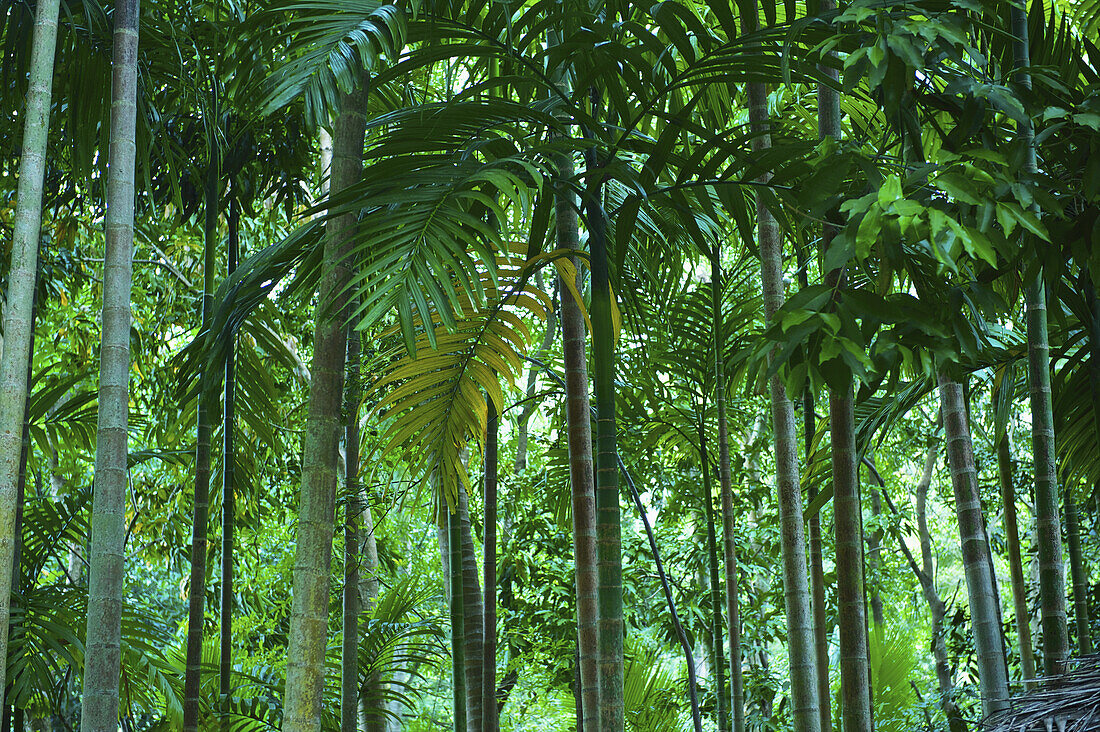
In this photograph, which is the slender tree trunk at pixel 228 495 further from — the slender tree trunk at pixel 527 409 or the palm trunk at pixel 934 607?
the slender tree trunk at pixel 527 409

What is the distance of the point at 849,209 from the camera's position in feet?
4.86

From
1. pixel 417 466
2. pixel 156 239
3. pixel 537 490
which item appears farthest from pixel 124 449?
pixel 156 239

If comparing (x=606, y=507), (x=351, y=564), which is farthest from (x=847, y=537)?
(x=351, y=564)

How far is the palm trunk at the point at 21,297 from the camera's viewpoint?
200cm

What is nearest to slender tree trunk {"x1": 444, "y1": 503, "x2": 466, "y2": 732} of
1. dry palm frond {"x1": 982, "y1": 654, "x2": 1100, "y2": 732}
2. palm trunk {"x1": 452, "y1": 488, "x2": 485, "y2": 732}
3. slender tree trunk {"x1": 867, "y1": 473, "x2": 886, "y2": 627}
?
palm trunk {"x1": 452, "y1": 488, "x2": 485, "y2": 732}

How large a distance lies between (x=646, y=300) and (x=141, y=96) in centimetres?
230

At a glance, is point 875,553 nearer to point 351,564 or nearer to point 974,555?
point 351,564

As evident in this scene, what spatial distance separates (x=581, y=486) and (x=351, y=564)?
2254 mm

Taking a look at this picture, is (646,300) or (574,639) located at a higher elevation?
(646,300)

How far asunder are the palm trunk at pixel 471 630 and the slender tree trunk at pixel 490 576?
58 mm

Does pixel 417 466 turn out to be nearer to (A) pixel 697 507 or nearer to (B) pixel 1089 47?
(B) pixel 1089 47

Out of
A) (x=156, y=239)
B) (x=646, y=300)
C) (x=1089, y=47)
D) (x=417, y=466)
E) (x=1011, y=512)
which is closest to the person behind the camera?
(x=1089, y=47)

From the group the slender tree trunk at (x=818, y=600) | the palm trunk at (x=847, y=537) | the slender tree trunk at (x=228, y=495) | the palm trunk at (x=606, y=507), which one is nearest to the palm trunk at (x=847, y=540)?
the palm trunk at (x=847, y=537)

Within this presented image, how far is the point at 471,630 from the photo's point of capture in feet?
13.1
